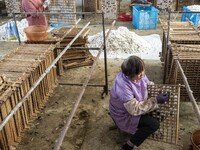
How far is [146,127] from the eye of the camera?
3326mm

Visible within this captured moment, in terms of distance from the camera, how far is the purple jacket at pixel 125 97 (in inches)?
123

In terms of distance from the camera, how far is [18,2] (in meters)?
11.4

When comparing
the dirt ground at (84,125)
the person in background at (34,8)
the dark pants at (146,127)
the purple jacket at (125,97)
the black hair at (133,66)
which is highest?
the person in background at (34,8)

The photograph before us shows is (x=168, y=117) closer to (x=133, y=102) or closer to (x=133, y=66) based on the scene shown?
(x=133, y=102)

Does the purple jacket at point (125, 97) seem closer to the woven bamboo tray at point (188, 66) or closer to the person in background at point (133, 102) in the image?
the person in background at point (133, 102)

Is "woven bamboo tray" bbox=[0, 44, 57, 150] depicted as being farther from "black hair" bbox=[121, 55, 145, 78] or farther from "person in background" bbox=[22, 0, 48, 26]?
"black hair" bbox=[121, 55, 145, 78]

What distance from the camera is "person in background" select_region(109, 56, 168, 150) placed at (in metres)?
3.04

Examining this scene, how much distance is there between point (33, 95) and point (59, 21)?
608 cm

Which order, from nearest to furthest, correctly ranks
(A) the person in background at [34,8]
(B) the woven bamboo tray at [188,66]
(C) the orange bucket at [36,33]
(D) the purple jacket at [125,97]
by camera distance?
Answer: (D) the purple jacket at [125,97], (B) the woven bamboo tray at [188,66], (C) the orange bucket at [36,33], (A) the person in background at [34,8]

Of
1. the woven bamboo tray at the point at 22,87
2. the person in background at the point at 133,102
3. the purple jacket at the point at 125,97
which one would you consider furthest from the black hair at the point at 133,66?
the woven bamboo tray at the point at 22,87

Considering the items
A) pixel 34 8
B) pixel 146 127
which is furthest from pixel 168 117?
pixel 34 8

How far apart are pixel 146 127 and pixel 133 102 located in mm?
468

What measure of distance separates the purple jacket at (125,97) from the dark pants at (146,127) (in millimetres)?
65

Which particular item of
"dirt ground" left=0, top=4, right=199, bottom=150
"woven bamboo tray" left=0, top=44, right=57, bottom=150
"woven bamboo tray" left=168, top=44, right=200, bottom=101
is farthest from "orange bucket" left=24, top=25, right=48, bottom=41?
"woven bamboo tray" left=168, top=44, right=200, bottom=101
